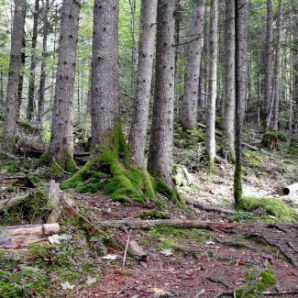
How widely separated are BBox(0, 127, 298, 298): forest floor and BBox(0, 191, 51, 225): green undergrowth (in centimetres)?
2

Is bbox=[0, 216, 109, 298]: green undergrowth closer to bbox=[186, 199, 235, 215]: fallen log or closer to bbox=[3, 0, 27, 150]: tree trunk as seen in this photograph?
bbox=[186, 199, 235, 215]: fallen log

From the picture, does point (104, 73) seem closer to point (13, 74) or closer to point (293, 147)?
point (13, 74)

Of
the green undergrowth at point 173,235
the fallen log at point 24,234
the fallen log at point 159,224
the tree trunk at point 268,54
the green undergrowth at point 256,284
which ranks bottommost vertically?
the green undergrowth at point 256,284

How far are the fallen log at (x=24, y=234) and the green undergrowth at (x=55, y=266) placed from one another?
13cm

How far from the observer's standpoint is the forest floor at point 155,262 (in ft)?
13.4

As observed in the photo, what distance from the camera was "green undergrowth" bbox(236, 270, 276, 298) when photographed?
4.11 meters

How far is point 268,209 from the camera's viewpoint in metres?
9.12

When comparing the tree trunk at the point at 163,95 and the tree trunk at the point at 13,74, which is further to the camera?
the tree trunk at the point at 13,74

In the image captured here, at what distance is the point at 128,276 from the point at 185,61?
70.5ft

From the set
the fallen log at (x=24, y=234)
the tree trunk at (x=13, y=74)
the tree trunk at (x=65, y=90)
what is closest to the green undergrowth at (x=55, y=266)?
the fallen log at (x=24, y=234)

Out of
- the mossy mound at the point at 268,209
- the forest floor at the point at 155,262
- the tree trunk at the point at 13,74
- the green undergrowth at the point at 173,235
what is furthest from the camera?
the tree trunk at the point at 13,74

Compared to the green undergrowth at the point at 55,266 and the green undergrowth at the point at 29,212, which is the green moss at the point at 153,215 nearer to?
the green undergrowth at the point at 55,266

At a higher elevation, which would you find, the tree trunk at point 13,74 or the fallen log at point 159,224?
the tree trunk at point 13,74

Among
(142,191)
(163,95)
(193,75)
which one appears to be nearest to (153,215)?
(142,191)
